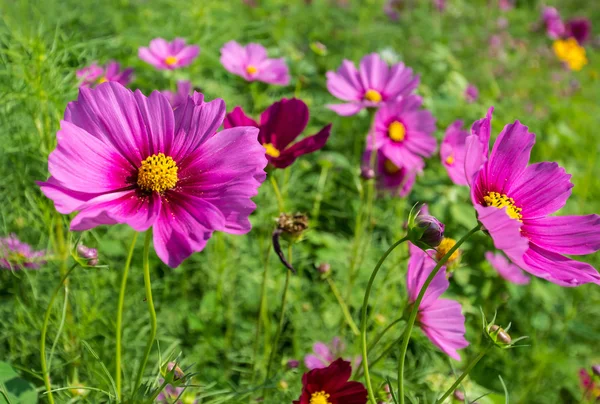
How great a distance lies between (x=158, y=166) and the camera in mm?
628

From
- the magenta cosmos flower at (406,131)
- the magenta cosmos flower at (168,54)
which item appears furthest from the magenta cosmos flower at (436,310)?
the magenta cosmos flower at (168,54)

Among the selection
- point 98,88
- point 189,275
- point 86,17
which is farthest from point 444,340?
point 86,17

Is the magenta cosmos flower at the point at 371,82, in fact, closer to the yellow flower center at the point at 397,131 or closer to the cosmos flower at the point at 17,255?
the yellow flower center at the point at 397,131

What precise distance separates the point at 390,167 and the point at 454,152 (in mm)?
→ 221

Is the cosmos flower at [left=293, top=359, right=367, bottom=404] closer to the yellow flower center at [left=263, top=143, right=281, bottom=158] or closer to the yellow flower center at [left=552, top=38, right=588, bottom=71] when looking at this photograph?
the yellow flower center at [left=263, top=143, right=281, bottom=158]

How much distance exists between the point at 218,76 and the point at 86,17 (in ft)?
2.71

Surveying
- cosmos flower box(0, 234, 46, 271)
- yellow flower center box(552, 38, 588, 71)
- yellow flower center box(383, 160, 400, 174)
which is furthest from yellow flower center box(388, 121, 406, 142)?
yellow flower center box(552, 38, 588, 71)

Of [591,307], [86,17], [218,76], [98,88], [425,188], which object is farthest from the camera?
[86,17]

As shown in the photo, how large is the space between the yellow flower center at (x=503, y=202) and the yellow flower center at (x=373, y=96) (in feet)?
1.78

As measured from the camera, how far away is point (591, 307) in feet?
4.97

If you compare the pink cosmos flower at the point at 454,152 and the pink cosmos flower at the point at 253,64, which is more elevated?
the pink cosmos flower at the point at 253,64

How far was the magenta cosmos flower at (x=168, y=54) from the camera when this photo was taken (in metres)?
1.34

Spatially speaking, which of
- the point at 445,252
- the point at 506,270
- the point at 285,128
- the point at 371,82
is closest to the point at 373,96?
the point at 371,82

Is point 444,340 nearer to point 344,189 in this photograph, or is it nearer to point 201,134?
point 201,134
